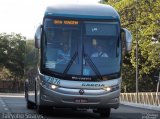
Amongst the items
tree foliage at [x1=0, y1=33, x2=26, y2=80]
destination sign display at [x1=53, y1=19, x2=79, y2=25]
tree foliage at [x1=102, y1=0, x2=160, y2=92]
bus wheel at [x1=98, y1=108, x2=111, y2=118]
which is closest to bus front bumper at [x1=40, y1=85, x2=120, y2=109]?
bus wheel at [x1=98, y1=108, x2=111, y2=118]

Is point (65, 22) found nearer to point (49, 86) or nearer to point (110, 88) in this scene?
point (49, 86)

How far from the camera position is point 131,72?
70.6 metres

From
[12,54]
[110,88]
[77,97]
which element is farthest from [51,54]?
[12,54]

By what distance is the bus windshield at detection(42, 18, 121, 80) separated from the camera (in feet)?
58.3

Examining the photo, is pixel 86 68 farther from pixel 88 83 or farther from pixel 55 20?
pixel 55 20

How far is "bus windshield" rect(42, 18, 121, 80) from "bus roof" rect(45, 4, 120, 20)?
0.22 m

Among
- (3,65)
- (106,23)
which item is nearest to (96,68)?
(106,23)

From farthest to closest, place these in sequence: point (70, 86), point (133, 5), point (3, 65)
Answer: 1. point (3, 65)
2. point (133, 5)
3. point (70, 86)

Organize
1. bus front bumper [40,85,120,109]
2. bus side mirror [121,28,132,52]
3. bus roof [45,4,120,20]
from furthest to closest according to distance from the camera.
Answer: bus roof [45,4,120,20] < bus side mirror [121,28,132,52] < bus front bumper [40,85,120,109]

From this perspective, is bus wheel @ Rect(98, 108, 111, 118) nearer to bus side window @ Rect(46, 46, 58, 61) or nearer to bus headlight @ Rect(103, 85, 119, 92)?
bus headlight @ Rect(103, 85, 119, 92)

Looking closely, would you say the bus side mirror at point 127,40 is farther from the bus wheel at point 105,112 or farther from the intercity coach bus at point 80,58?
the bus wheel at point 105,112

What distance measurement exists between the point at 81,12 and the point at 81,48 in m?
1.29

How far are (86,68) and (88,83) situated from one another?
52 centimetres

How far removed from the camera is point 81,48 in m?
17.9
